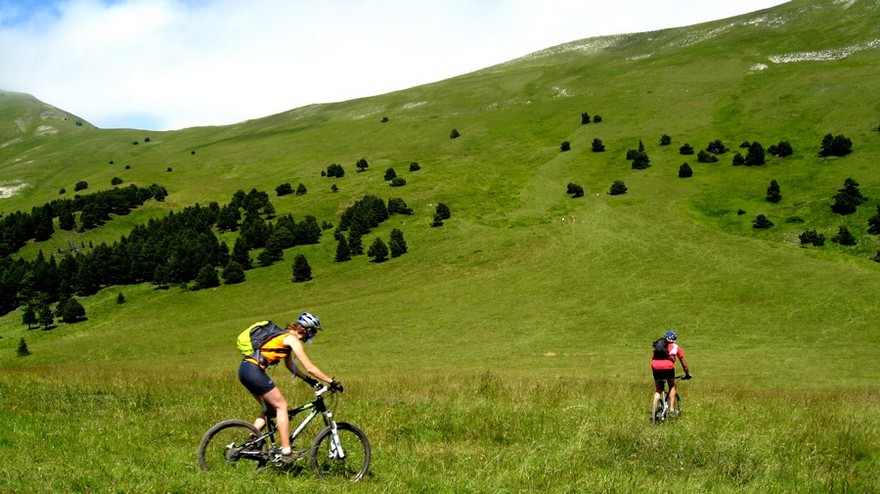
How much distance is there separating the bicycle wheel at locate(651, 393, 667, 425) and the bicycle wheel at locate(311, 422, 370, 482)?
30.3ft

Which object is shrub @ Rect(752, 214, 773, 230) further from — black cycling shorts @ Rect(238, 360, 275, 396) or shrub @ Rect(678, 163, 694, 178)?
black cycling shorts @ Rect(238, 360, 275, 396)

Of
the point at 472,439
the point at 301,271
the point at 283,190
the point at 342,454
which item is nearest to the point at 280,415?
the point at 342,454

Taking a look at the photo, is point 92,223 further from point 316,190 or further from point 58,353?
point 58,353

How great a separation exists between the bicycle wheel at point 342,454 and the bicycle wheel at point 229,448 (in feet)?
2.95

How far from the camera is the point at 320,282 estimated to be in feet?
232

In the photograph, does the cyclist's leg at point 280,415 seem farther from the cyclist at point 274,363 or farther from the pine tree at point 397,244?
the pine tree at point 397,244

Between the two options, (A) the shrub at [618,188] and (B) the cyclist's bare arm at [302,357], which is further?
(A) the shrub at [618,188]

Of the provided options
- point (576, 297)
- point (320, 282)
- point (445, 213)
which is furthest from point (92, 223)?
point (576, 297)

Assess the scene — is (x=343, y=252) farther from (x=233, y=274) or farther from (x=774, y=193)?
(x=774, y=193)

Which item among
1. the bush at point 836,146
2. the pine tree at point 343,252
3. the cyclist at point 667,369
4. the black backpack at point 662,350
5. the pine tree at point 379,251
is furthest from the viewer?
the bush at point 836,146

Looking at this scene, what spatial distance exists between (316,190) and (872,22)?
5509 inches

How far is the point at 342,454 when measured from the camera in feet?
32.0

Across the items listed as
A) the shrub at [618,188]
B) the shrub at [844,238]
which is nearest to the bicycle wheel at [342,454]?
the shrub at [844,238]

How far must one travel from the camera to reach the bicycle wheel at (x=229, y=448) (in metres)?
9.77
